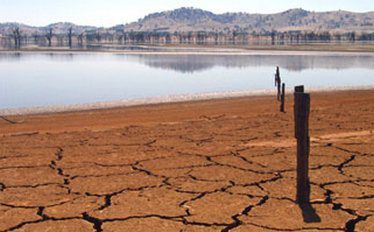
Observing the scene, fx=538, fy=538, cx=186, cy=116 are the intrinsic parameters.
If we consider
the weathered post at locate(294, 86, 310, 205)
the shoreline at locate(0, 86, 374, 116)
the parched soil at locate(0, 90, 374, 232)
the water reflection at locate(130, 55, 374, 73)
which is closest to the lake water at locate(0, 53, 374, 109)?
the shoreline at locate(0, 86, 374, 116)

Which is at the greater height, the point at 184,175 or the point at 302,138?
the point at 302,138

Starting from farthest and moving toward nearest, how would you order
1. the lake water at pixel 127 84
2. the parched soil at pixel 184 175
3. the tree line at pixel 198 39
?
the tree line at pixel 198 39
the lake water at pixel 127 84
the parched soil at pixel 184 175

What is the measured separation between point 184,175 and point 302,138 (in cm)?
188

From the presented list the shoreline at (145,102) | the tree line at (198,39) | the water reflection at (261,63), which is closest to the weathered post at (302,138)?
the shoreline at (145,102)

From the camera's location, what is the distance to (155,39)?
125562 millimetres

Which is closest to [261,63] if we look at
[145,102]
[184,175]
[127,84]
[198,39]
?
[127,84]

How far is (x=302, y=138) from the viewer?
5.24 metres

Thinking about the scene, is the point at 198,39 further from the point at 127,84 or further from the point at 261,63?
the point at 127,84

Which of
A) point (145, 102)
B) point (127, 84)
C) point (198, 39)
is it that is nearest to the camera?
point (145, 102)

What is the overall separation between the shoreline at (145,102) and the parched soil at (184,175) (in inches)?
133

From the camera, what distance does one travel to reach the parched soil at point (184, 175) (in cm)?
501

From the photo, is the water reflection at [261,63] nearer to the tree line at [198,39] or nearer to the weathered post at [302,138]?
the weathered post at [302,138]

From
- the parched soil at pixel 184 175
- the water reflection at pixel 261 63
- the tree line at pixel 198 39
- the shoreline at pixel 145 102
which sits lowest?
the shoreline at pixel 145 102

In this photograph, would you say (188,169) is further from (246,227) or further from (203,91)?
(203,91)
